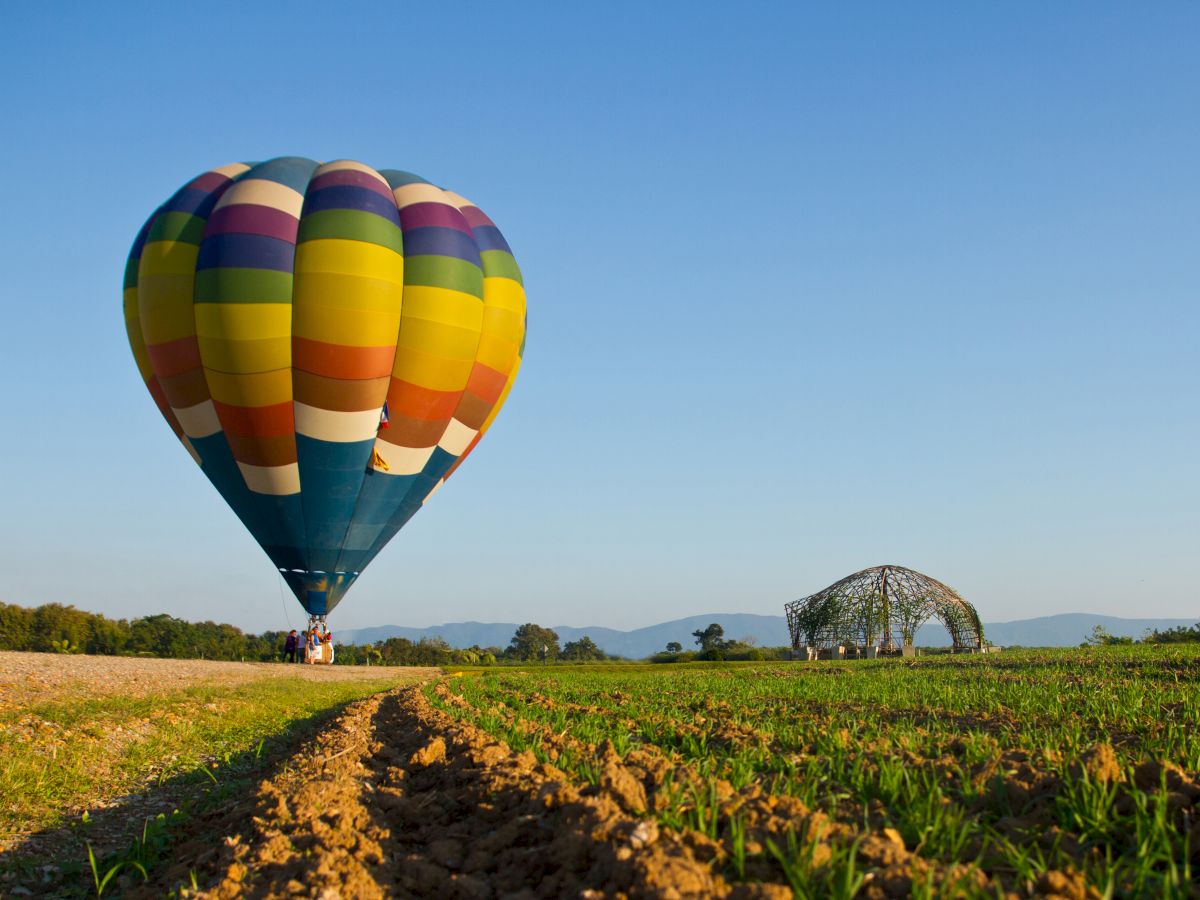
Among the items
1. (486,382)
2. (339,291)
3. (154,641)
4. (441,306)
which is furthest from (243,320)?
(154,641)

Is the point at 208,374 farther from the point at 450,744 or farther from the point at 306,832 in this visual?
the point at 306,832

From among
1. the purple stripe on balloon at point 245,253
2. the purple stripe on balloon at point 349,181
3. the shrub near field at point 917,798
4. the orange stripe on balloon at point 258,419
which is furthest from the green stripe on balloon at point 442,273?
the shrub near field at point 917,798

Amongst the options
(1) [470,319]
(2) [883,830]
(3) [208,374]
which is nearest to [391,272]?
(1) [470,319]

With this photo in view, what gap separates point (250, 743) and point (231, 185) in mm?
18189

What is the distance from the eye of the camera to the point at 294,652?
119 ft

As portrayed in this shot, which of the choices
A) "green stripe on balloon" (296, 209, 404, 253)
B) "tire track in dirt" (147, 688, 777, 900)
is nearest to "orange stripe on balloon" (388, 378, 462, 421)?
"green stripe on balloon" (296, 209, 404, 253)

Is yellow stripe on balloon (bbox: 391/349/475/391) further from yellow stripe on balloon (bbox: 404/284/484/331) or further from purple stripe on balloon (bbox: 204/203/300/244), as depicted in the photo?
purple stripe on balloon (bbox: 204/203/300/244)

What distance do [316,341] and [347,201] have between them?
4229mm

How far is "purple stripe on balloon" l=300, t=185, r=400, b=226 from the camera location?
23531 mm

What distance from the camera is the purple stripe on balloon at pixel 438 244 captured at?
78.6 ft

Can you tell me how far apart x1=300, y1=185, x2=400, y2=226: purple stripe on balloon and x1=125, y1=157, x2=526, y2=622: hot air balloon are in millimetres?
53

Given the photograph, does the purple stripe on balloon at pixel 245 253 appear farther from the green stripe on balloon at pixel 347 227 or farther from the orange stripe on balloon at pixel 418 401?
the orange stripe on balloon at pixel 418 401

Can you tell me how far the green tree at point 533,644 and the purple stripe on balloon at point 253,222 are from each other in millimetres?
72606

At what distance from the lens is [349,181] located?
24.4 metres
